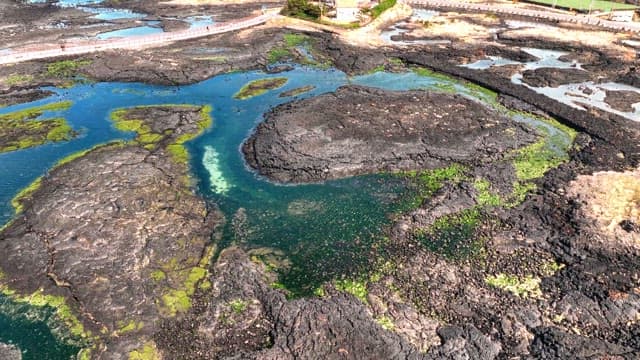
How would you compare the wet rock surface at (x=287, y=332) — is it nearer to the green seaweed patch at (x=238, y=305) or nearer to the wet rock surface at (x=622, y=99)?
the green seaweed patch at (x=238, y=305)

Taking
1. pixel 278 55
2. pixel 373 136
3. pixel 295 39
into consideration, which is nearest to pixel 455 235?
pixel 373 136

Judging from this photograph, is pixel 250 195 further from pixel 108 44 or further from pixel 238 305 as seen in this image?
pixel 108 44

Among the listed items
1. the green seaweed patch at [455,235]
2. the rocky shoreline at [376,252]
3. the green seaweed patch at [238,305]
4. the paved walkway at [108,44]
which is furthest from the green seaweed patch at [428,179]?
the paved walkway at [108,44]

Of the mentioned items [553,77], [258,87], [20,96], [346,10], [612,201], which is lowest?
[612,201]

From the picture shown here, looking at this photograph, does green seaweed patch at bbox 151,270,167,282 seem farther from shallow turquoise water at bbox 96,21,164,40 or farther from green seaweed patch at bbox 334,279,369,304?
shallow turquoise water at bbox 96,21,164,40

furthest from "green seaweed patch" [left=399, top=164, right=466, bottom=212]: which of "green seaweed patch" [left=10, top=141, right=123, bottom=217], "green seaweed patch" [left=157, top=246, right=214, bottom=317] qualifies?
"green seaweed patch" [left=10, top=141, right=123, bottom=217]

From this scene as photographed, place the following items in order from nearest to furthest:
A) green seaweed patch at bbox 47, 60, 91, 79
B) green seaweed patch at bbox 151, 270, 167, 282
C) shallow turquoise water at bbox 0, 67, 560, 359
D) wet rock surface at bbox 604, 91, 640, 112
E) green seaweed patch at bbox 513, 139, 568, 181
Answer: green seaweed patch at bbox 151, 270, 167, 282 → shallow turquoise water at bbox 0, 67, 560, 359 → green seaweed patch at bbox 513, 139, 568, 181 → wet rock surface at bbox 604, 91, 640, 112 → green seaweed patch at bbox 47, 60, 91, 79
